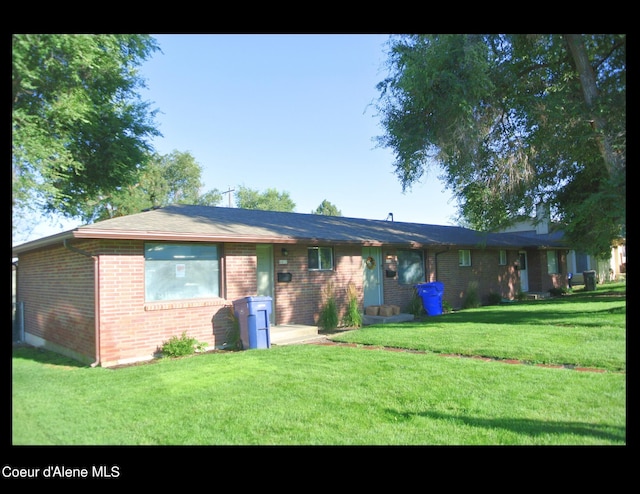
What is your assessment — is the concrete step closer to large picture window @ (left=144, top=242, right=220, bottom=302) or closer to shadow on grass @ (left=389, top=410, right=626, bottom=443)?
large picture window @ (left=144, top=242, right=220, bottom=302)

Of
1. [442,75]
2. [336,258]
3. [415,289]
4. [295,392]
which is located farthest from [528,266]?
[295,392]

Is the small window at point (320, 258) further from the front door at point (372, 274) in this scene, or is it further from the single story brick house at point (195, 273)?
the front door at point (372, 274)

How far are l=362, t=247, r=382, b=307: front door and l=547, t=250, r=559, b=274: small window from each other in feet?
40.6

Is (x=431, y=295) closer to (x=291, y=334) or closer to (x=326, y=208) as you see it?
(x=291, y=334)

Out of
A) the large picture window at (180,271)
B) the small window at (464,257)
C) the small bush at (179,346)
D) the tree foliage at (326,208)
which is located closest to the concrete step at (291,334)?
the large picture window at (180,271)

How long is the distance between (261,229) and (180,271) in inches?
108

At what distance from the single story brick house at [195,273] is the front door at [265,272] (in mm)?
27

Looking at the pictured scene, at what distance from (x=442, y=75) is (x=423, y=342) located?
604 centimetres

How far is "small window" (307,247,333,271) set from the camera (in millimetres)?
12306

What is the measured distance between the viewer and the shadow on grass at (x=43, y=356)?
28.2 feet
